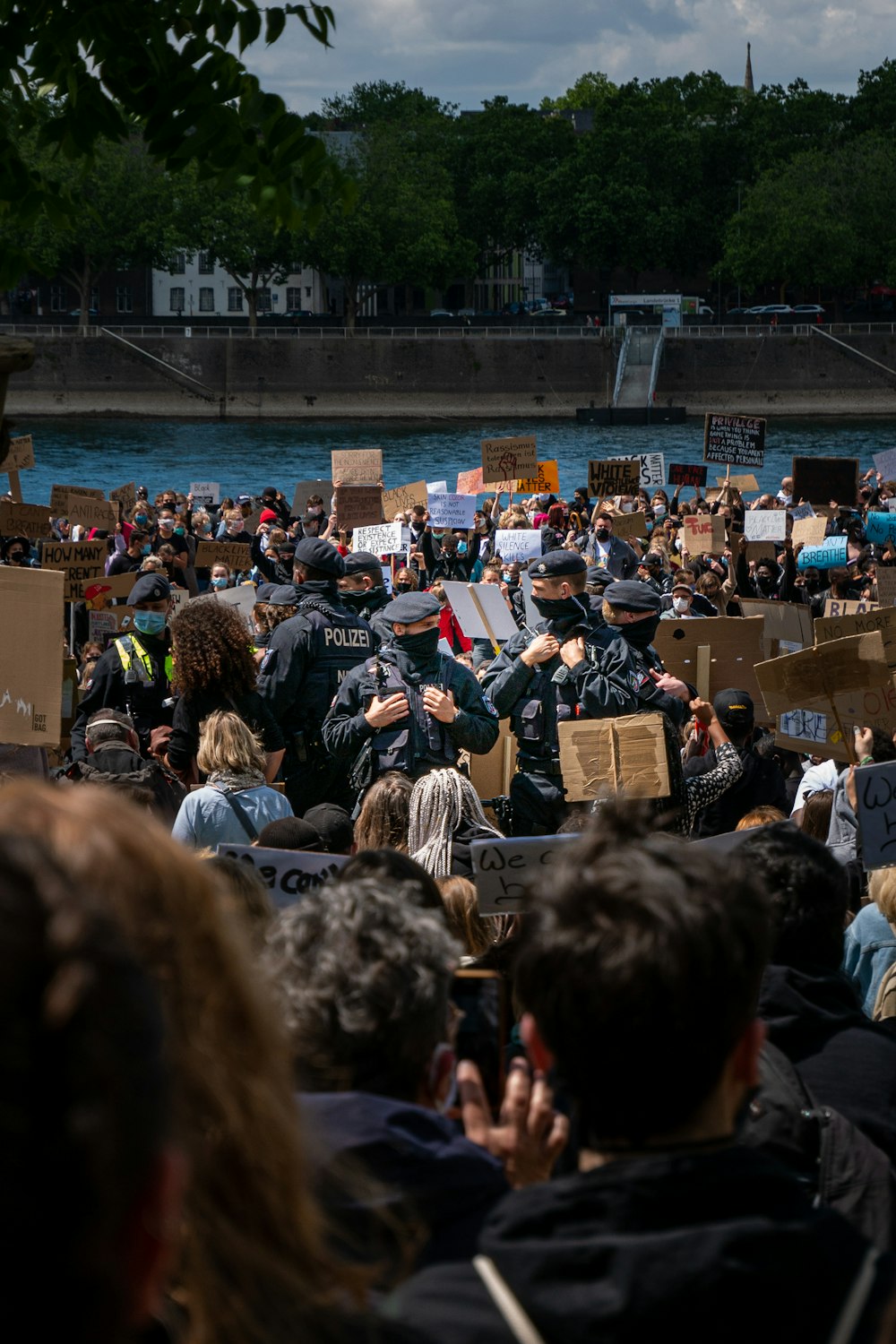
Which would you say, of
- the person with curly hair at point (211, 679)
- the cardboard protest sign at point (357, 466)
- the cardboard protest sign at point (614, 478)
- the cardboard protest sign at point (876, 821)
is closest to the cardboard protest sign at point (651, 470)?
the cardboard protest sign at point (614, 478)

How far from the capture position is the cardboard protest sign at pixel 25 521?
1373 centimetres

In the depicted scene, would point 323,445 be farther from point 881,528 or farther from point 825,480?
point 881,528

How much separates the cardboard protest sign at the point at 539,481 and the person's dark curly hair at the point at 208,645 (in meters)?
13.0

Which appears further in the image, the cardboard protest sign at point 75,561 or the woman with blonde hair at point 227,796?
the cardboard protest sign at point 75,561

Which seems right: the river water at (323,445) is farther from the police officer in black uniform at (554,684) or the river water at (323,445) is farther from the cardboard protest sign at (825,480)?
the police officer in black uniform at (554,684)

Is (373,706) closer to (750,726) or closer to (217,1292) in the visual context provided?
(750,726)

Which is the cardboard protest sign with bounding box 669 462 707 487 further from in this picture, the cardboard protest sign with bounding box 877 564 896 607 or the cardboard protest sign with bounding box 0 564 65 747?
the cardboard protest sign with bounding box 0 564 65 747

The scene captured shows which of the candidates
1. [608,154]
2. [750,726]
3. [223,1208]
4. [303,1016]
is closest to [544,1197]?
[223,1208]

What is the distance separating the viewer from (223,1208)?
133cm

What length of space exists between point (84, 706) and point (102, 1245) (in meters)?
6.30

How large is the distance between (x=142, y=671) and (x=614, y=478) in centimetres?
1293

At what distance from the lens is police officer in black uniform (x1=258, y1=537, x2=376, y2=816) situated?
22.4 feet

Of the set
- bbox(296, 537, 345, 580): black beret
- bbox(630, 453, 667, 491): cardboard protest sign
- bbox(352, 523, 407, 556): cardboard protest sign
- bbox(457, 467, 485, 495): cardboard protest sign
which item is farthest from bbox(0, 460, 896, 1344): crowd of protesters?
bbox(630, 453, 667, 491): cardboard protest sign

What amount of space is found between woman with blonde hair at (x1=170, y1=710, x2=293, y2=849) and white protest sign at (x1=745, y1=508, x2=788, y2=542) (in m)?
12.1
